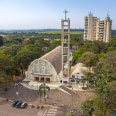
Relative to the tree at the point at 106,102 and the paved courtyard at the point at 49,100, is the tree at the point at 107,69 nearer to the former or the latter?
the paved courtyard at the point at 49,100

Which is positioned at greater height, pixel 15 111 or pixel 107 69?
pixel 107 69

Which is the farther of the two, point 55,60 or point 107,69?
point 55,60

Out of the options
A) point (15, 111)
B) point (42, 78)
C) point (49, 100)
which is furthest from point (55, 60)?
point (15, 111)

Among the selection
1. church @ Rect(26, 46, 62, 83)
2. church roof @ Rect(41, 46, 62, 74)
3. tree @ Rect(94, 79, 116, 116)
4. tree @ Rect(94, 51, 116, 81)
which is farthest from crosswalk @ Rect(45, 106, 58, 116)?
Answer: church roof @ Rect(41, 46, 62, 74)

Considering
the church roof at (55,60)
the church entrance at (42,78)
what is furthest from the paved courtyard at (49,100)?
the church roof at (55,60)

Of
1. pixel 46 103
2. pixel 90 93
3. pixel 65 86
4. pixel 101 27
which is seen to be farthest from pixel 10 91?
pixel 101 27

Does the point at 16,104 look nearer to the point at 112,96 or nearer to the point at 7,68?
the point at 7,68

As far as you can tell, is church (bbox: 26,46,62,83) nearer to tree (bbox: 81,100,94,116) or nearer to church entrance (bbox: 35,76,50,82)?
church entrance (bbox: 35,76,50,82)

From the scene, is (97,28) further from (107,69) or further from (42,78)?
(107,69)

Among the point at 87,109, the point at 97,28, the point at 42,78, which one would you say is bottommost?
the point at 42,78
